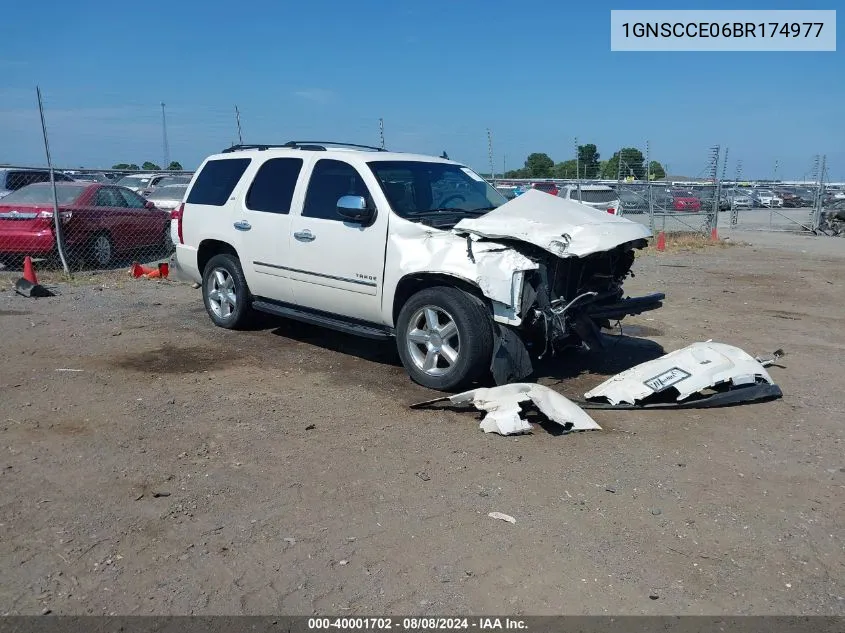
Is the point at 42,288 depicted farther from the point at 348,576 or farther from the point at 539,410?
the point at 348,576

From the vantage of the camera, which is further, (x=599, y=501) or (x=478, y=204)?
(x=478, y=204)

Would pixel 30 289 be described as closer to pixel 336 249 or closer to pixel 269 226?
pixel 269 226

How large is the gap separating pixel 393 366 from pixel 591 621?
3.96 m

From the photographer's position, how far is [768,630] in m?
2.99

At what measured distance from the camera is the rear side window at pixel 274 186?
7184 millimetres

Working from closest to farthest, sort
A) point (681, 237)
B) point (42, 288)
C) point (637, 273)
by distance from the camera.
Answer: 1. point (42, 288)
2. point (637, 273)
3. point (681, 237)

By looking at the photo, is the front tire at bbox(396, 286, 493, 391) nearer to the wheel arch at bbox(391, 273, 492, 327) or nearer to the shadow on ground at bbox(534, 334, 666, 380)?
the wheel arch at bbox(391, 273, 492, 327)

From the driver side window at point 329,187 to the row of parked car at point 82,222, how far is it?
5.25 m

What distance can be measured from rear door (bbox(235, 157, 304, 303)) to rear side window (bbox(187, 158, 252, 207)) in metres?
0.25

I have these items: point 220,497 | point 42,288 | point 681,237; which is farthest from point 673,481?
point 681,237

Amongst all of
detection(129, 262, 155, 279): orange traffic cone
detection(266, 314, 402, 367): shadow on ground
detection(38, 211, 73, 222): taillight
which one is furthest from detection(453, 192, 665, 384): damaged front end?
detection(38, 211, 73, 222): taillight

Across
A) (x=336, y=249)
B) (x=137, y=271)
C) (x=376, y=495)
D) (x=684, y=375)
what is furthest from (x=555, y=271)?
(x=137, y=271)

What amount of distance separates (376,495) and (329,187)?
351cm

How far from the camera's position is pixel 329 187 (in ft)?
22.6
